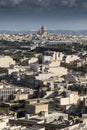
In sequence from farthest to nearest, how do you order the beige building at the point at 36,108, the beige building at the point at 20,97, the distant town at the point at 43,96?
the beige building at the point at 20,97
the beige building at the point at 36,108
the distant town at the point at 43,96

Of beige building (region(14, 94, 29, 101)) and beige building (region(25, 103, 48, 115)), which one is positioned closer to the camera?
beige building (region(25, 103, 48, 115))

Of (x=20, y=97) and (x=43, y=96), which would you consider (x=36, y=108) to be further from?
(x=43, y=96)

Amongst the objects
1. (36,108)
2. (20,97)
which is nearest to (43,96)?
(20,97)

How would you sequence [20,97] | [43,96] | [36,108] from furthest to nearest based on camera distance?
[43,96] → [20,97] → [36,108]

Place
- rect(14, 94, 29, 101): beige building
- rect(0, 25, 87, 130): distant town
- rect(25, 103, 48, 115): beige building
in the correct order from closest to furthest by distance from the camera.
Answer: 1. rect(0, 25, 87, 130): distant town
2. rect(25, 103, 48, 115): beige building
3. rect(14, 94, 29, 101): beige building

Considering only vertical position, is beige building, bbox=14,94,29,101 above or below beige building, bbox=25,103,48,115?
below

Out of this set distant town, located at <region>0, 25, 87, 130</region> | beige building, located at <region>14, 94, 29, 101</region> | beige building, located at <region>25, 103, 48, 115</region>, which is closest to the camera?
distant town, located at <region>0, 25, 87, 130</region>

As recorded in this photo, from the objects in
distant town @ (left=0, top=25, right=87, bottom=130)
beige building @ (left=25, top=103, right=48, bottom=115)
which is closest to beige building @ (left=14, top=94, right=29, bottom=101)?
distant town @ (left=0, top=25, right=87, bottom=130)

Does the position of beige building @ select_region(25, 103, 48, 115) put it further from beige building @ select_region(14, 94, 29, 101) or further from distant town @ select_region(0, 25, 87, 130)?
beige building @ select_region(14, 94, 29, 101)

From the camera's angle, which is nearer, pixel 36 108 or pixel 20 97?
pixel 36 108

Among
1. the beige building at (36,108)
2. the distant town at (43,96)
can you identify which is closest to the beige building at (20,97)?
the distant town at (43,96)

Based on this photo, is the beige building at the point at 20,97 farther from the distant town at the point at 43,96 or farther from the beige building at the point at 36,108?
the beige building at the point at 36,108

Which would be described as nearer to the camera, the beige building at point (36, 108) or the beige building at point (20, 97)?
the beige building at point (36, 108)

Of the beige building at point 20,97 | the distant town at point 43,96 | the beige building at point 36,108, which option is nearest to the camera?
the distant town at point 43,96
